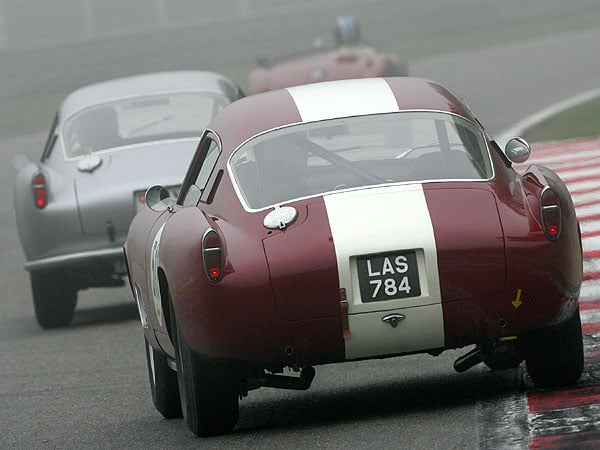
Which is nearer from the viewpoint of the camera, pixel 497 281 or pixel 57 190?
pixel 497 281

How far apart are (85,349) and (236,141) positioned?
11.5 ft

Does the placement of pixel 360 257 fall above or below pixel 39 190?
above

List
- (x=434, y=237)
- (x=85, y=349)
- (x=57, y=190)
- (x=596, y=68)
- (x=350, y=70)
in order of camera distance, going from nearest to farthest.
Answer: (x=434, y=237) → (x=85, y=349) → (x=57, y=190) → (x=350, y=70) → (x=596, y=68)

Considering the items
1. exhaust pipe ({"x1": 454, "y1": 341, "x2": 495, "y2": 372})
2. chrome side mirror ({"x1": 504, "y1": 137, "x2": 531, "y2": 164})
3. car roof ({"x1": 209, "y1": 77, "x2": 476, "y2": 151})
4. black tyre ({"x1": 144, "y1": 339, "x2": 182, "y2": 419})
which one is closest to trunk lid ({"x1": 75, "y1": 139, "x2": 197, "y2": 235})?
A: black tyre ({"x1": 144, "y1": 339, "x2": 182, "y2": 419})

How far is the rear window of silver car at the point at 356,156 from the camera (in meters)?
7.10

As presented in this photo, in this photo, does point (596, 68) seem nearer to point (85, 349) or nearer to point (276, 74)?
point (276, 74)

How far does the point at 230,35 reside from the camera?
130 feet

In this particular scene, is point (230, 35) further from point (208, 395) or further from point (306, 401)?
point (208, 395)

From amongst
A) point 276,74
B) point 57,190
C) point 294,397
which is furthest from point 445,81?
point 294,397

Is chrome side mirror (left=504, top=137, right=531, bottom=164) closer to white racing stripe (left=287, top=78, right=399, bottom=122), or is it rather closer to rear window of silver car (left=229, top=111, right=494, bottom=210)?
rear window of silver car (left=229, top=111, right=494, bottom=210)

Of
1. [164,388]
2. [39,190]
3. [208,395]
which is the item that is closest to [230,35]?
[39,190]

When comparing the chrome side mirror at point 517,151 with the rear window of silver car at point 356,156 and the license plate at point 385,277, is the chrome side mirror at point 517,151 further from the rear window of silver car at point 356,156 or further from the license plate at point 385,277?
the license plate at point 385,277

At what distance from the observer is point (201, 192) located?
7.55 meters

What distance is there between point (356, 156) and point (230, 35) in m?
32.7
